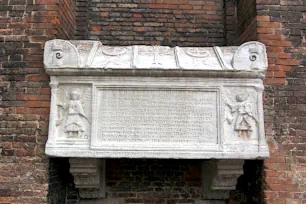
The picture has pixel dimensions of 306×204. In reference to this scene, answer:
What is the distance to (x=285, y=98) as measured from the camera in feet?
12.9

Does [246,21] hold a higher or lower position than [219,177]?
higher

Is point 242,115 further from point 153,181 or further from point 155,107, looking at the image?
point 153,181

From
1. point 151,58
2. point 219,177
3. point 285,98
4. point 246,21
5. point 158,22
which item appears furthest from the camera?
point 158,22

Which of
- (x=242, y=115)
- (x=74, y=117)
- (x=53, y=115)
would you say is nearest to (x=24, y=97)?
(x=53, y=115)

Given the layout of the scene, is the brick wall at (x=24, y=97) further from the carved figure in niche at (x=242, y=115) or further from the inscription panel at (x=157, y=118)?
the carved figure in niche at (x=242, y=115)

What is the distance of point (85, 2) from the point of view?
16.8 feet

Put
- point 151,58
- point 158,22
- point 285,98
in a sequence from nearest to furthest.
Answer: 1. point 151,58
2. point 285,98
3. point 158,22

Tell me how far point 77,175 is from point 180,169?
1416mm

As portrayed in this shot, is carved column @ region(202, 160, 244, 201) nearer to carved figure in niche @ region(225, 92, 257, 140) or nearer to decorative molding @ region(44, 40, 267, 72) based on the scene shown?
carved figure in niche @ region(225, 92, 257, 140)

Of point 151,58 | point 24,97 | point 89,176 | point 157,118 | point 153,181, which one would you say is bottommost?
point 153,181

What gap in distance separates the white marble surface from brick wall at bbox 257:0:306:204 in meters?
0.34

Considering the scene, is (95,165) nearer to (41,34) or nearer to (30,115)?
(30,115)

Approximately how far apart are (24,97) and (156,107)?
155cm

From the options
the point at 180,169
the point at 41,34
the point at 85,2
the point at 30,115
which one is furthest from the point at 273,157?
the point at 85,2
